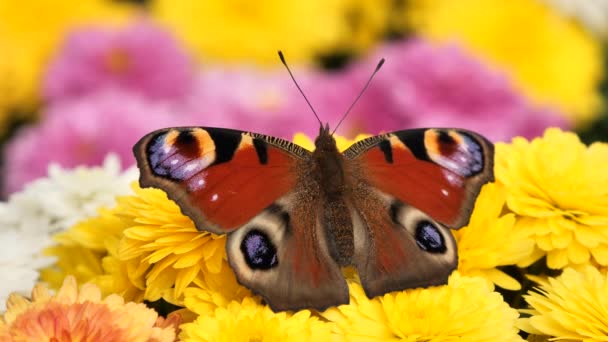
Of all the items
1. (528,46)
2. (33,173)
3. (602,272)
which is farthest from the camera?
(528,46)

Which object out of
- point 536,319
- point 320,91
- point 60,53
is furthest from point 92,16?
point 536,319

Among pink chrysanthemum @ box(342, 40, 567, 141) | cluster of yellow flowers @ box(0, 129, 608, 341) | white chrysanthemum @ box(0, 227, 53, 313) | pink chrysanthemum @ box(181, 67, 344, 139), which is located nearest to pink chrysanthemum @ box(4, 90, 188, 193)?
pink chrysanthemum @ box(181, 67, 344, 139)

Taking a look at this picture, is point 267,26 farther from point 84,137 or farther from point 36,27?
point 84,137

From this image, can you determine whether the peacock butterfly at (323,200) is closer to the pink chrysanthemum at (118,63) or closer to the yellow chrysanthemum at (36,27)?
the pink chrysanthemum at (118,63)

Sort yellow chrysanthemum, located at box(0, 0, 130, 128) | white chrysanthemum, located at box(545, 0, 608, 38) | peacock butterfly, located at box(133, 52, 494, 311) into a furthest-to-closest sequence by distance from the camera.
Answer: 1. white chrysanthemum, located at box(545, 0, 608, 38)
2. yellow chrysanthemum, located at box(0, 0, 130, 128)
3. peacock butterfly, located at box(133, 52, 494, 311)

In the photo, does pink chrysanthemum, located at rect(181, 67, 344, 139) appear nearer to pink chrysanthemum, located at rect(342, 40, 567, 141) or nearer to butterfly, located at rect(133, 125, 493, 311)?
pink chrysanthemum, located at rect(342, 40, 567, 141)

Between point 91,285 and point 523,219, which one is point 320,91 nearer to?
point 523,219
